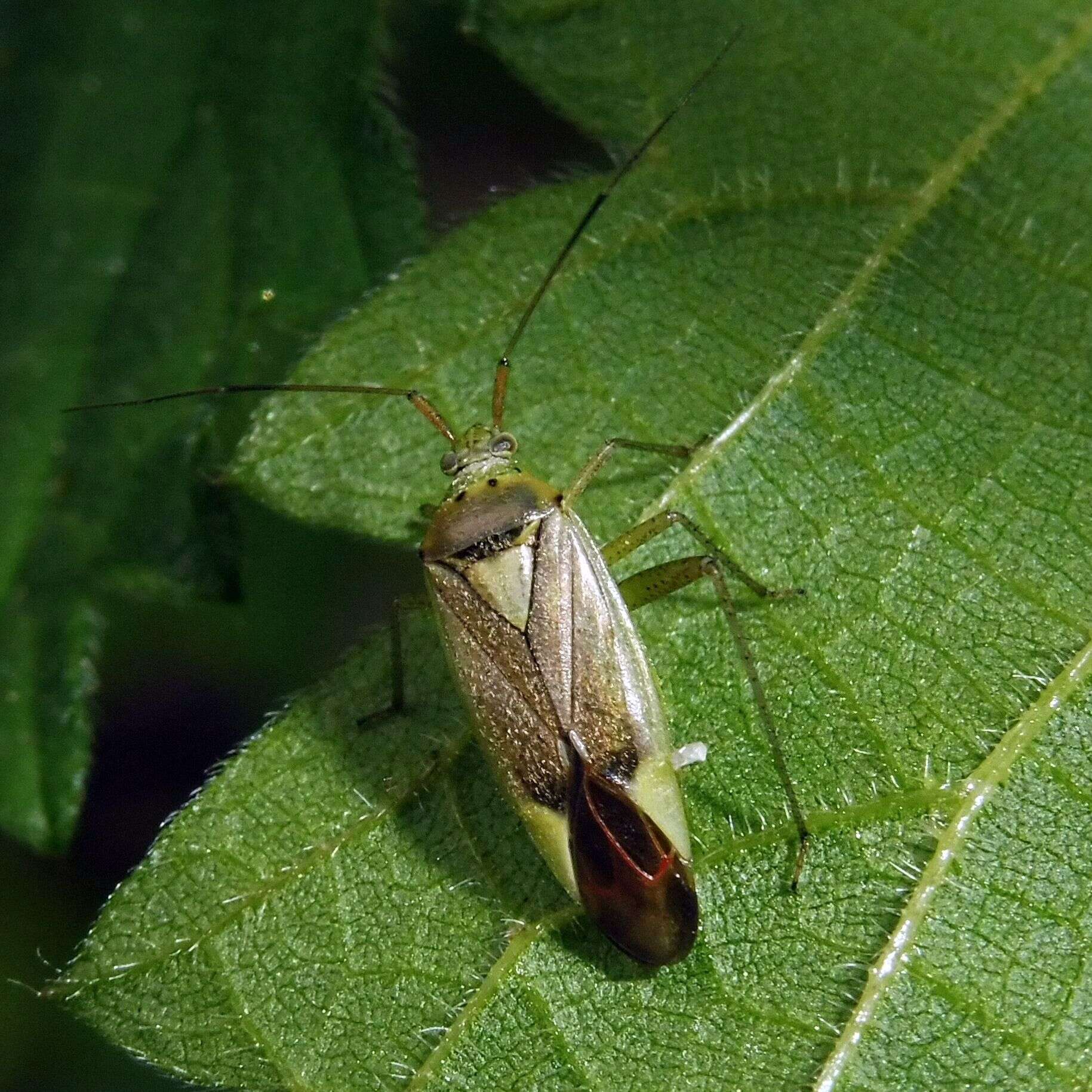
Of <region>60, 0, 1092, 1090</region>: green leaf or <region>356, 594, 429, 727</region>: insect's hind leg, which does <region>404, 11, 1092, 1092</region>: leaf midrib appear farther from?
<region>356, 594, 429, 727</region>: insect's hind leg

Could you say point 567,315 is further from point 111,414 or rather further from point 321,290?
point 111,414

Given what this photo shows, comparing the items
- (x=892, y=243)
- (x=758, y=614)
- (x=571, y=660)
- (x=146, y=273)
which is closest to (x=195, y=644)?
(x=146, y=273)

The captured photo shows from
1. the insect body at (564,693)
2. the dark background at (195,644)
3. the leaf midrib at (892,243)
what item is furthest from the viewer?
the dark background at (195,644)

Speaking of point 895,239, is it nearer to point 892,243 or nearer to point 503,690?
point 892,243

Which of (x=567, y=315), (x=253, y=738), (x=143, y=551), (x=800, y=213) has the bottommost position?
(x=143, y=551)

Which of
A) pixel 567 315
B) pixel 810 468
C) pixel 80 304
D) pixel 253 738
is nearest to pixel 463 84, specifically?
pixel 567 315

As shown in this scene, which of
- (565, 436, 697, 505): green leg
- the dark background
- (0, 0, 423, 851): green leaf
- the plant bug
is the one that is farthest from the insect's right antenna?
(0, 0, 423, 851): green leaf

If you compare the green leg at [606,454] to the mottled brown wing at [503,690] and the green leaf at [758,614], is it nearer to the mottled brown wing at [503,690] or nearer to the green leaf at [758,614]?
the green leaf at [758,614]

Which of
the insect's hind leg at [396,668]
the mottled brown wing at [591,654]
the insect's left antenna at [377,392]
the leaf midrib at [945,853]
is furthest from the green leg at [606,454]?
the leaf midrib at [945,853]
